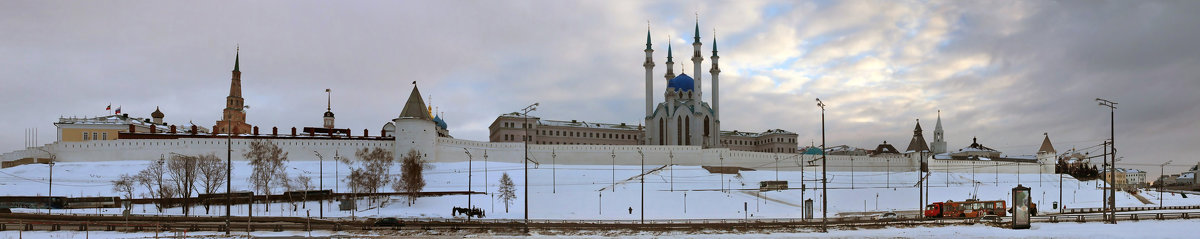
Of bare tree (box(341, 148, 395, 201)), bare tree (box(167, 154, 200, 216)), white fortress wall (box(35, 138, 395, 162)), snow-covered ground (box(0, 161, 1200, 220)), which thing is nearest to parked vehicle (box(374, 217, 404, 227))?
snow-covered ground (box(0, 161, 1200, 220))

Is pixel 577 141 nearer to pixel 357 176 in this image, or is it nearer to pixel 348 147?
pixel 348 147

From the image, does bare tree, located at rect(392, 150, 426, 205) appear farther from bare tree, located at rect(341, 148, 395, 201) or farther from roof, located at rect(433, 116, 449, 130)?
roof, located at rect(433, 116, 449, 130)

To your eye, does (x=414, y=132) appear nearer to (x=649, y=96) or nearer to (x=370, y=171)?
(x=370, y=171)

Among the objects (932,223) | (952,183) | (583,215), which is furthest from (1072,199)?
(583,215)

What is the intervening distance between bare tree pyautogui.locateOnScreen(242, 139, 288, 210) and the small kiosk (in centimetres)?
5061

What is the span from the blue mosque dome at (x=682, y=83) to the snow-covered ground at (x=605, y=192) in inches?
786

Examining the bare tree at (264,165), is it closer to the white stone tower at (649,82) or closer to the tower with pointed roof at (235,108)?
the tower with pointed roof at (235,108)

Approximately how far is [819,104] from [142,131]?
90046 millimetres

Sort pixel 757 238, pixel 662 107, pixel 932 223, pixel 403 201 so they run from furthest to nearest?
pixel 662 107
pixel 403 201
pixel 932 223
pixel 757 238

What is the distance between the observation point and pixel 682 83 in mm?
122875

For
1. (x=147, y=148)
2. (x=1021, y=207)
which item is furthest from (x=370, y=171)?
(x=1021, y=207)

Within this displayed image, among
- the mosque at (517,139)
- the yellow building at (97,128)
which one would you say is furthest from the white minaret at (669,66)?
the yellow building at (97,128)

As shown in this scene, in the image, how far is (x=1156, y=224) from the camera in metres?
45.2

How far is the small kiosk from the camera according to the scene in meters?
39.9
